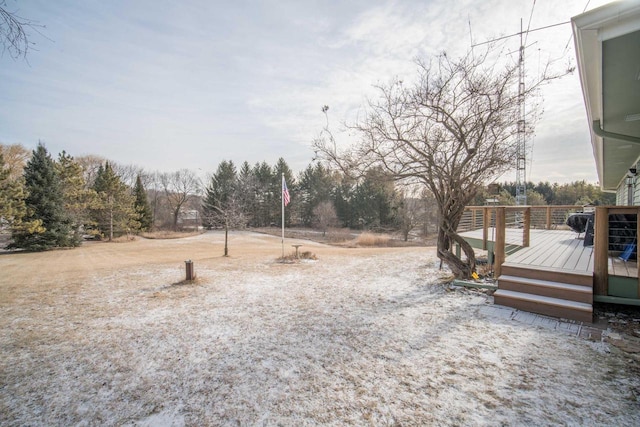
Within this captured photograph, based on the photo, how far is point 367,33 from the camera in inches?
274

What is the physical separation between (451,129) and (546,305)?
3708mm

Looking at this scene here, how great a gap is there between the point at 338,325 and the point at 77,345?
341 centimetres

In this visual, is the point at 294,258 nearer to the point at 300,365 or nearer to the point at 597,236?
the point at 300,365

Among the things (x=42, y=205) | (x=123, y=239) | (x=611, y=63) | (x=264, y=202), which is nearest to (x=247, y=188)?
(x=264, y=202)

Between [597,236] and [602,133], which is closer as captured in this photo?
[597,236]

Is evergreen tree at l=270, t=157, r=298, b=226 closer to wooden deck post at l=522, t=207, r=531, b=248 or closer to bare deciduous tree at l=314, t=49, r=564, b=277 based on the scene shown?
bare deciduous tree at l=314, t=49, r=564, b=277

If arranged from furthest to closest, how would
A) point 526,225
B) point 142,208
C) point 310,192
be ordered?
point 310,192 < point 142,208 < point 526,225

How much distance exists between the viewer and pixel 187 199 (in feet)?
114

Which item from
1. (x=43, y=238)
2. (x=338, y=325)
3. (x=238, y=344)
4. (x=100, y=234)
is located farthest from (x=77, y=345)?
(x=100, y=234)

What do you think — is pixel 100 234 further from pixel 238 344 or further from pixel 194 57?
pixel 238 344

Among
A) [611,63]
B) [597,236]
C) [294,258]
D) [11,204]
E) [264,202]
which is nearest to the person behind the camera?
[611,63]

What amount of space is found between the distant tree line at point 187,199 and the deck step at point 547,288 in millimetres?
2858

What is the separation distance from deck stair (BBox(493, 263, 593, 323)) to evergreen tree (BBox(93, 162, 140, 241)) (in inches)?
982

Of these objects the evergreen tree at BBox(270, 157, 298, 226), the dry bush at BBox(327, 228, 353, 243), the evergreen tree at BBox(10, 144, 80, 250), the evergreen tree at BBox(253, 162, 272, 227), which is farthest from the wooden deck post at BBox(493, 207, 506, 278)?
the evergreen tree at BBox(253, 162, 272, 227)
